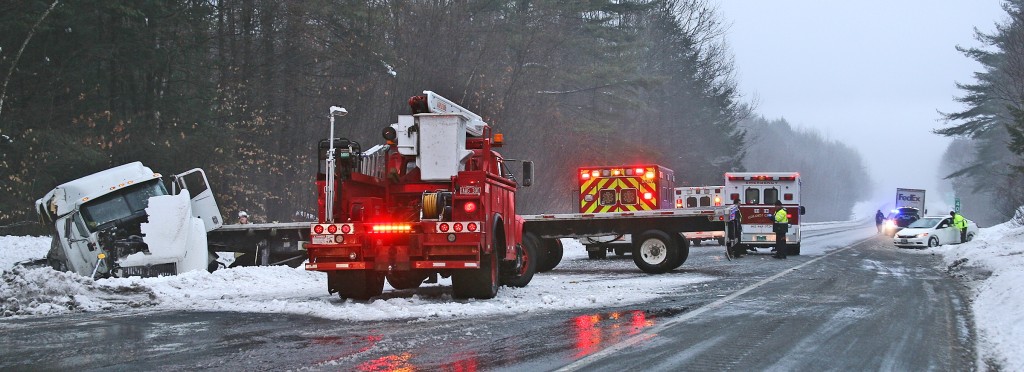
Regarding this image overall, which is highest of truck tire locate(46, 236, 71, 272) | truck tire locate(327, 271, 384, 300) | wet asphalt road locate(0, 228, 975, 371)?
truck tire locate(46, 236, 71, 272)

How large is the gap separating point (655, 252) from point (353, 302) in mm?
8519

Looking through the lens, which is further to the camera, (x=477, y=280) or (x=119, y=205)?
(x=119, y=205)

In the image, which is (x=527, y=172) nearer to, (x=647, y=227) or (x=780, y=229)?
(x=647, y=227)

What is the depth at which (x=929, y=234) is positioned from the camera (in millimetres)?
37062

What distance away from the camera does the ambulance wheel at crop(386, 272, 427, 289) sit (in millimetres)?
15323

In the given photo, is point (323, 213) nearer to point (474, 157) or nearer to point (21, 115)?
point (474, 157)

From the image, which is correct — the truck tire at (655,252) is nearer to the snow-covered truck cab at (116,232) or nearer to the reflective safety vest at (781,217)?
the reflective safety vest at (781,217)

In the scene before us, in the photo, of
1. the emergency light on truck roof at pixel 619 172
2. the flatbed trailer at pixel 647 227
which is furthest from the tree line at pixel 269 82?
the flatbed trailer at pixel 647 227

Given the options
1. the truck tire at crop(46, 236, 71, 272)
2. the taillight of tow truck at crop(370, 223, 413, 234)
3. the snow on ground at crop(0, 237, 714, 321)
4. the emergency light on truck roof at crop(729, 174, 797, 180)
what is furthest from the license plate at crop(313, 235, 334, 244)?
the emergency light on truck roof at crop(729, 174, 797, 180)

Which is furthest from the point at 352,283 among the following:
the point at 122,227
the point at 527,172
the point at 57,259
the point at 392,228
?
the point at 57,259

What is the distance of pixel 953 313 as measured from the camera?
41.8ft

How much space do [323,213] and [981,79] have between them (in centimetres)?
6842

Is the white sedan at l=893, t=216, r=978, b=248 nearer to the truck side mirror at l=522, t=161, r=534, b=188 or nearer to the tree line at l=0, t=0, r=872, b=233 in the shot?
the tree line at l=0, t=0, r=872, b=233

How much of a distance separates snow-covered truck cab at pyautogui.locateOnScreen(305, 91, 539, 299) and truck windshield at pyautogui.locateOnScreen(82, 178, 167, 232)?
6685mm
